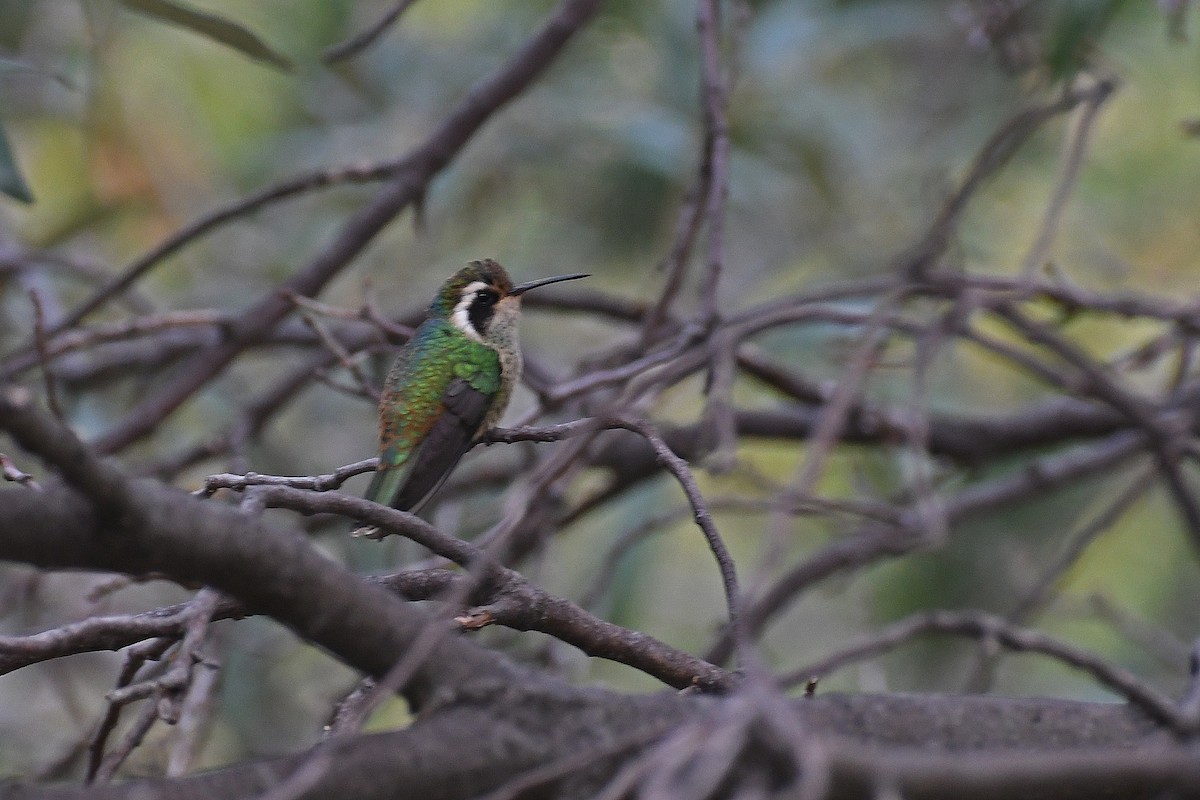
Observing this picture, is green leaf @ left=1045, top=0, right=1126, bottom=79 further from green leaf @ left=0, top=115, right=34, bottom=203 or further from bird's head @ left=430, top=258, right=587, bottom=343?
green leaf @ left=0, top=115, right=34, bottom=203

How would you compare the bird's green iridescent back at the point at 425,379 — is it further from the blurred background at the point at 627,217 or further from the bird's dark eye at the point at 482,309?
the blurred background at the point at 627,217

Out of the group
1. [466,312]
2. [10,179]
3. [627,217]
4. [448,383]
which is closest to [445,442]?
[448,383]

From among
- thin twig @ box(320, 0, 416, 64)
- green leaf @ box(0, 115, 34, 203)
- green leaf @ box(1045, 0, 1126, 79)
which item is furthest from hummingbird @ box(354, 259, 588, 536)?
green leaf @ box(1045, 0, 1126, 79)

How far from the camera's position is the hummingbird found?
11.5 feet

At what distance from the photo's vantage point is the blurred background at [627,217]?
5.58m

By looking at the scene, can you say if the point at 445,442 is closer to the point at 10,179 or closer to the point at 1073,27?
the point at 10,179

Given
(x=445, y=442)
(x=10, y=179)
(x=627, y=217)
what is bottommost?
(x=445, y=442)

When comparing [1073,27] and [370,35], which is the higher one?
[1073,27]

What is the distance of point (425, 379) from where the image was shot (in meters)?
3.82

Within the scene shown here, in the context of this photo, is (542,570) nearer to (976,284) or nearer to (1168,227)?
(976,284)

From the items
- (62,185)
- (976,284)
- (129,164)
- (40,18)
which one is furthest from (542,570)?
(62,185)

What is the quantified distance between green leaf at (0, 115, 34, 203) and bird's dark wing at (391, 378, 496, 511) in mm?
1118

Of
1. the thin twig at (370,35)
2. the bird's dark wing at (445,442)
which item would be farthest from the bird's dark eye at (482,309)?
the thin twig at (370,35)

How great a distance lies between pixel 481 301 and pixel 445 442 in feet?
2.06
